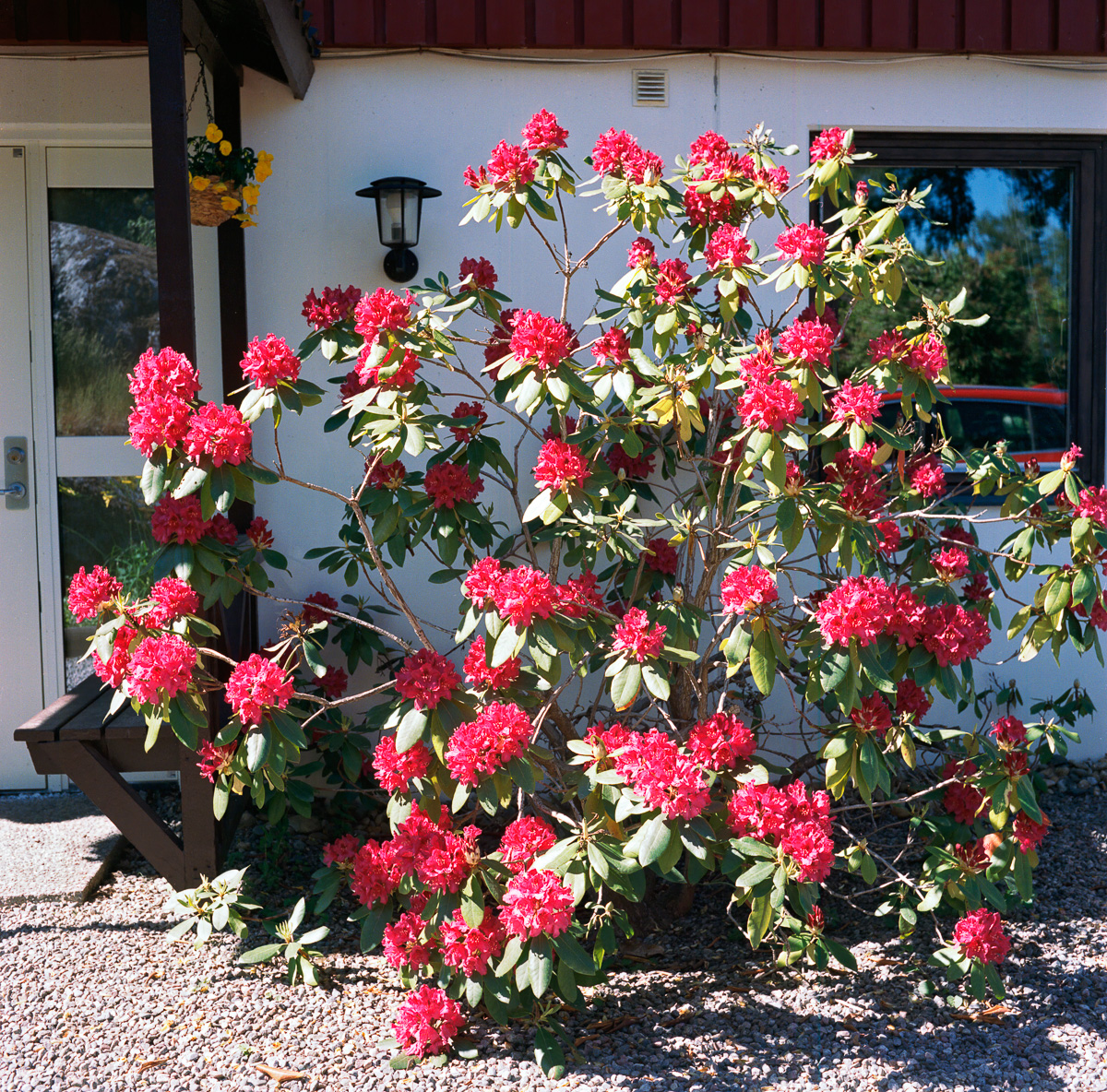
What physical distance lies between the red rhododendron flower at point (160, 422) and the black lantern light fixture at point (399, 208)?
150 cm

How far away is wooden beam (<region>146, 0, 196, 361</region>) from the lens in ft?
9.75

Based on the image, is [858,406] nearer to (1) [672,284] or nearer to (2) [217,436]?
(1) [672,284]

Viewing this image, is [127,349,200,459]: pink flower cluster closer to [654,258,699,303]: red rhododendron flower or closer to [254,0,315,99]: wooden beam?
[254,0,315,99]: wooden beam

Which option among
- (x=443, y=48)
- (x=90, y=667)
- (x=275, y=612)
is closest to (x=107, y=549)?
(x=90, y=667)

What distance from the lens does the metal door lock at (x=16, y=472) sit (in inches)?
168

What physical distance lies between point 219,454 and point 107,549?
2036mm

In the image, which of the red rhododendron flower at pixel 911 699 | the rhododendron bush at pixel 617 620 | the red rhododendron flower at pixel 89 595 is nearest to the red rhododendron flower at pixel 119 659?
the rhododendron bush at pixel 617 620

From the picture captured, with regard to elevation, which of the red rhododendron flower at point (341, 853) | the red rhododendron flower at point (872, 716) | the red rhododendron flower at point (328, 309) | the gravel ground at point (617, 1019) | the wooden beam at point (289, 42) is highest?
the wooden beam at point (289, 42)

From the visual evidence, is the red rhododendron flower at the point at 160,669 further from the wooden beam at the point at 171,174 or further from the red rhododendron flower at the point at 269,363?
the wooden beam at the point at 171,174

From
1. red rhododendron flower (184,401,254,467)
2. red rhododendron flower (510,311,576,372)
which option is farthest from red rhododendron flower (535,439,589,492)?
red rhododendron flower (184,401,254,467)

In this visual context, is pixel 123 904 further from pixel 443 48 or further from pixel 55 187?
pixel 443 48

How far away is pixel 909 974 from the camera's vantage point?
2.99 m

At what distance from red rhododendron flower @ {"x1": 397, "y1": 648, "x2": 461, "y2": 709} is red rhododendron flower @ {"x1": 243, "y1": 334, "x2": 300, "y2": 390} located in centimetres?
80

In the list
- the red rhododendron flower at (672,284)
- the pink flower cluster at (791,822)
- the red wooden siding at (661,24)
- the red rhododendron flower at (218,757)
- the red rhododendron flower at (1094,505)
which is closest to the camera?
the pink flower cluster at (791,822)
